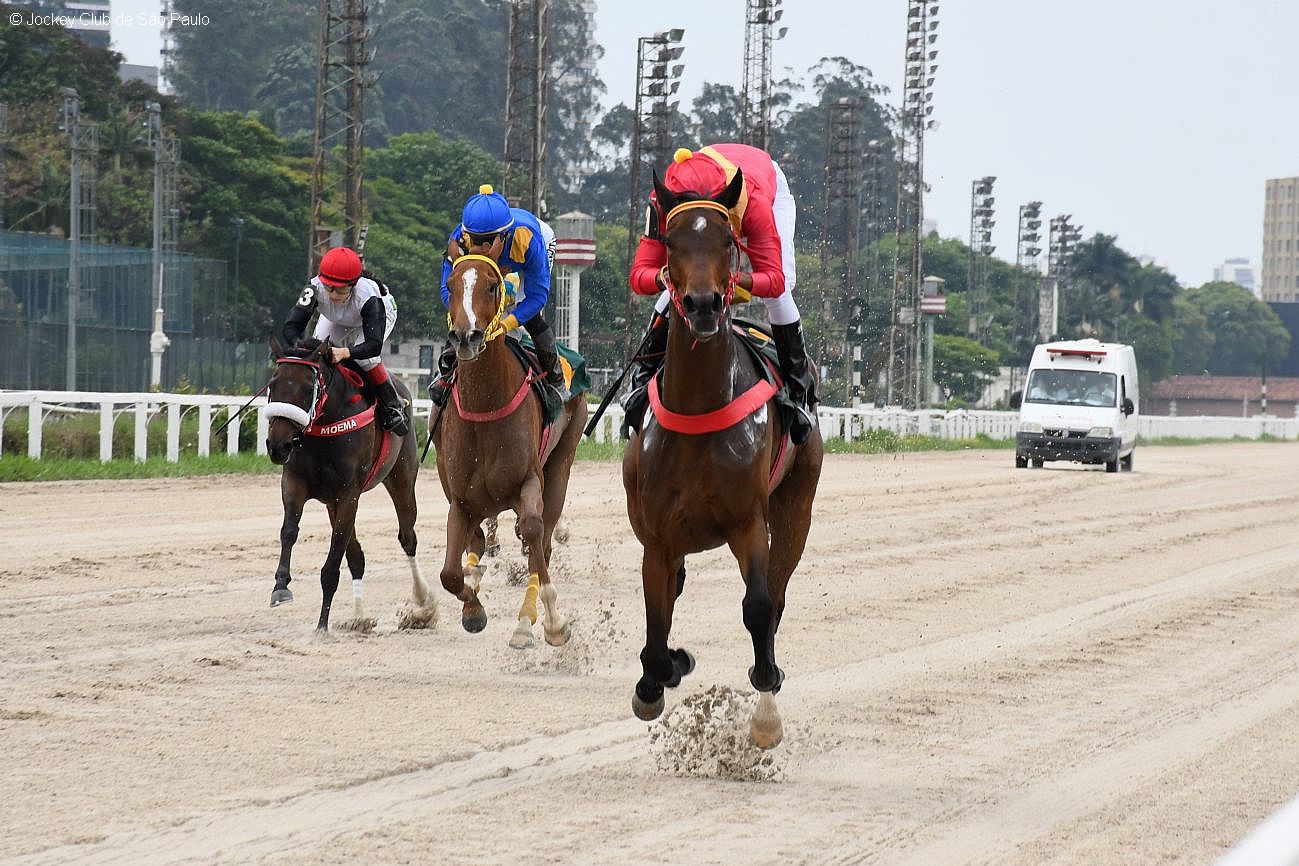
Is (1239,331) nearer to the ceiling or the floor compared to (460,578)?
nearer to the ceiling

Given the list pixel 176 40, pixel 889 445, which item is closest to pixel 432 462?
pixel 889 445

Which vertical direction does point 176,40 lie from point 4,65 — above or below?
above

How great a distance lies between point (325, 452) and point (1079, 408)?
81.4 ft

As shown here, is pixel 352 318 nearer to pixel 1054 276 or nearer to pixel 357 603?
pixel 357 603

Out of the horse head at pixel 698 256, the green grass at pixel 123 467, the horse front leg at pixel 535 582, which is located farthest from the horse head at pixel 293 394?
the green grass at pixel 123 467

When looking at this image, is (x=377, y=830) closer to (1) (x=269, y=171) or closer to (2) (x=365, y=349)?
(2) (x=365, y=349)

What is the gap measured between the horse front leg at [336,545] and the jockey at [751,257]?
3345 millimetres

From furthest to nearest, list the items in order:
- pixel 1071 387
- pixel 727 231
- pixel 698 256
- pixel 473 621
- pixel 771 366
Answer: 1. pixel 1071 387
2. pixel 473 621
3. pixel 771 366
4. pixel 727 231
5. pixel 698 256

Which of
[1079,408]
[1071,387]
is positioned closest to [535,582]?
[1079,408]

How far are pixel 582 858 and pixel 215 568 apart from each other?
27.4 ft

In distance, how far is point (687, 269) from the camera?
6172 millimetres

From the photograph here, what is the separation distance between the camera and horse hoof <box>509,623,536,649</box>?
934cm

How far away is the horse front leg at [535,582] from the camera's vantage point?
9.36 m

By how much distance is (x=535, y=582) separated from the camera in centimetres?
974
